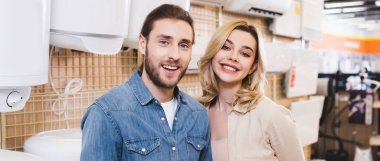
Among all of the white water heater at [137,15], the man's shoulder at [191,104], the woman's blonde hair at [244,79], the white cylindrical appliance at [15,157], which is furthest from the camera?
the woman's blonde hair at [244,79]

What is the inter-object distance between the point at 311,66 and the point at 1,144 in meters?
3.03

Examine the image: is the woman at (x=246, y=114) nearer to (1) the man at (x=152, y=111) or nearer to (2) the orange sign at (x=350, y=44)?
(1) the man at (x=152, y=111)

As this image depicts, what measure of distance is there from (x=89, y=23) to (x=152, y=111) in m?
0.42

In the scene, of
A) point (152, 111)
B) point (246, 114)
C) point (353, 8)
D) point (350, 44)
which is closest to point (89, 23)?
point (152, 111)

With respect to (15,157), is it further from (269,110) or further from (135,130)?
(269,110)

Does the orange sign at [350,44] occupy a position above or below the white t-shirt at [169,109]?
above

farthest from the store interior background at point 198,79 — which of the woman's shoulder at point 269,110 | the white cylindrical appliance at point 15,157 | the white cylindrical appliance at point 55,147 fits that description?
the woman's shoulder at point 269,110

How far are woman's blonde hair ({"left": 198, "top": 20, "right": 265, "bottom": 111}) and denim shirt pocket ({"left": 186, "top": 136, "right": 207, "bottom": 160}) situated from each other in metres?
0.43

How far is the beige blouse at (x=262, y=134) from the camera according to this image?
183cm

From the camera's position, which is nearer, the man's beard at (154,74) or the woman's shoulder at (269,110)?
the man's beard at (154,74)

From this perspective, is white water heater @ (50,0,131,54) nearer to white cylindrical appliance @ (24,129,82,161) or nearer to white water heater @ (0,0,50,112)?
white water heater @ (0,0,50,112)

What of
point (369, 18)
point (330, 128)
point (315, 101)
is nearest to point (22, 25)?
point (315, 101)

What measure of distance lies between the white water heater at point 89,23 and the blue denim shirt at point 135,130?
27 cm

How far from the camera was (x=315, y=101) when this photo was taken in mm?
3842
